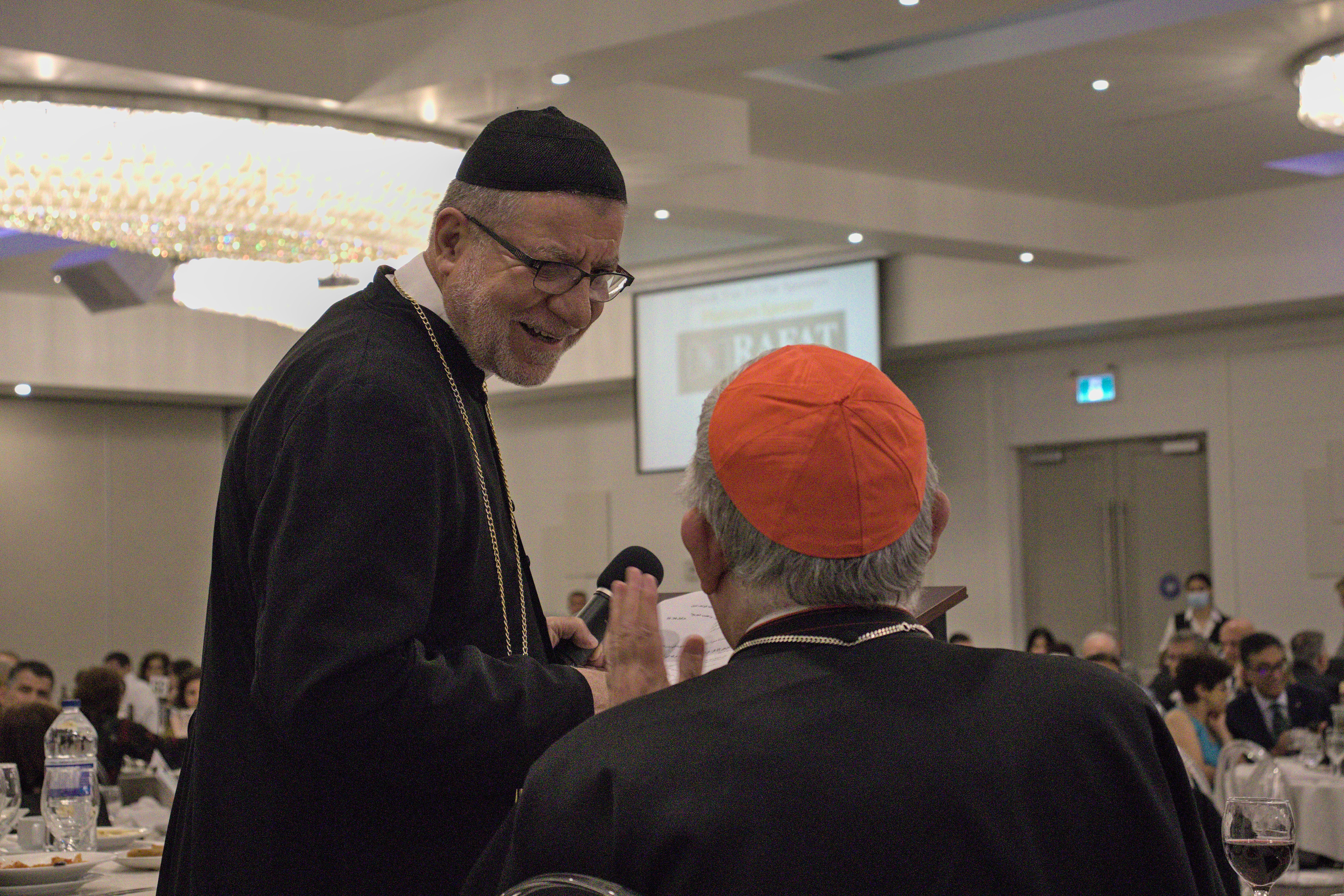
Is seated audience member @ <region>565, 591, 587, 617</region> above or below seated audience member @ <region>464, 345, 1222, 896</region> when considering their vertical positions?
below

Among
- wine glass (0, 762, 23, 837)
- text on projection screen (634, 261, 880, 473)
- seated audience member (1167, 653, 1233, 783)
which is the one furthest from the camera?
text on projection screen (634, 261, 880, 473)

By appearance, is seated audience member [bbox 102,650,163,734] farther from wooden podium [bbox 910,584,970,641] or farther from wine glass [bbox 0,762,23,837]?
wooden podium [bbox 910,584,970,641]

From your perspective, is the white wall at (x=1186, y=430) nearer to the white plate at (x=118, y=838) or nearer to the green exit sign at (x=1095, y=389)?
the green exit sign at (x=1095, y=389)

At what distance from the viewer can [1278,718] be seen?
787 cm

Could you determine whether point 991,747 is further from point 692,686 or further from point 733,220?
point 733,220

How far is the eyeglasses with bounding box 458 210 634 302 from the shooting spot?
178cm

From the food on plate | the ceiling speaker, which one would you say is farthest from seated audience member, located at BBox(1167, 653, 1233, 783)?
the ceiling speaker

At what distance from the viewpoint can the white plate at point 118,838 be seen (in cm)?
404

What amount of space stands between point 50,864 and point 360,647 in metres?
1.86

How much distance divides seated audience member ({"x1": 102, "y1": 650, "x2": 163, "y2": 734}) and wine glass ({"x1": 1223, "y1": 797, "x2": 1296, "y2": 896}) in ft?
24.2

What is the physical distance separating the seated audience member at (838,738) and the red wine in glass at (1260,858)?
1066 mm

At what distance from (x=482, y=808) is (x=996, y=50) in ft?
22.3

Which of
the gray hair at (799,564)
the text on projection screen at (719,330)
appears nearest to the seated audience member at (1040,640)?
the text on projection screen at (719,330)

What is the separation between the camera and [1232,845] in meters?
2.37
